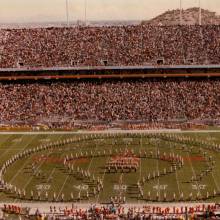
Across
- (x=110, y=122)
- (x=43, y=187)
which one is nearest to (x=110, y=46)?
(x=110, y=122)

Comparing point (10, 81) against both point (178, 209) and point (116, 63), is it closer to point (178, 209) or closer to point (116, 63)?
point (116, 63)

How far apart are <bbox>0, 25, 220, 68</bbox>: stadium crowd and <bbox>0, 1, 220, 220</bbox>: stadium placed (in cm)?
13

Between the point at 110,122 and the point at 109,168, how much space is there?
18010 mm

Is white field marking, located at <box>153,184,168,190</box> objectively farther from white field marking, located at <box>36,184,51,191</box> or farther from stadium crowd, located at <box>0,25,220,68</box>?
stadium crowd, located at <box>0,25,220,68</box>

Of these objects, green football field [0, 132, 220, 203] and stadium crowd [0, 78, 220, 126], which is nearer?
green football field [0, 132, 220, 203]

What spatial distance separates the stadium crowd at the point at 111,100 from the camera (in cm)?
5994

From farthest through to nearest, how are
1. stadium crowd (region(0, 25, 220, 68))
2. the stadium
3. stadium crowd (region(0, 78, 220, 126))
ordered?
stadium crowd (region(0, 25, 220, 68))
stadium crowd (region(0, 78, 220, 126))
the stadium

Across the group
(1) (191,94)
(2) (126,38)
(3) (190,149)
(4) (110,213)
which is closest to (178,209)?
(4) (110,213)

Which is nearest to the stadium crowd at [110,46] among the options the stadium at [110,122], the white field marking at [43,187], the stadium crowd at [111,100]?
the stadium at [110,122]

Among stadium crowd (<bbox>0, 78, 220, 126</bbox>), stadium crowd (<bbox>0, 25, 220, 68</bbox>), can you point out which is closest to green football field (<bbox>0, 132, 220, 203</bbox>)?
stadium crowd (<bbox>0, 78, 220, 126</bbox>)

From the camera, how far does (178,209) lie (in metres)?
32.3

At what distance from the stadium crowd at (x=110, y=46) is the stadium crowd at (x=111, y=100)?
2845 millimetres

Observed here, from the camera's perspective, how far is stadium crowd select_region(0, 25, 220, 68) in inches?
2625

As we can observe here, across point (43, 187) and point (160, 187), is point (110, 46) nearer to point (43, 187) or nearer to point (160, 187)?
point (43, 187)
